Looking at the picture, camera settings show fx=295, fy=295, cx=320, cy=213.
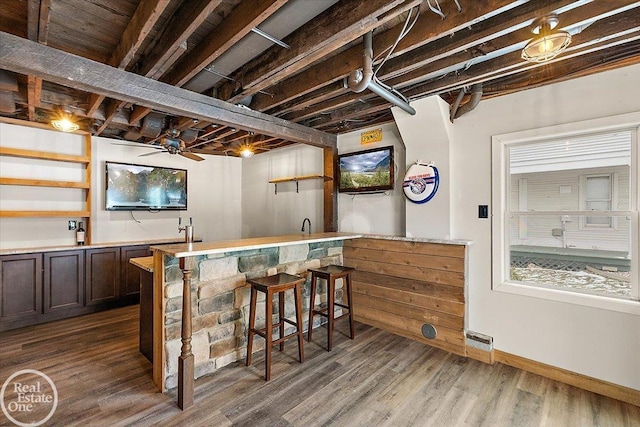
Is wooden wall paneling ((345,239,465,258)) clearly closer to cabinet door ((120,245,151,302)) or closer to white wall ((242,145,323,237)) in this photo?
white wall ((242,145,323,237))

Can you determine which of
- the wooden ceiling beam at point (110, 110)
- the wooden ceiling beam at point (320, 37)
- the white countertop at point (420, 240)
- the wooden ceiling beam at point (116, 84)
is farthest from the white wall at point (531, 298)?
the wooden ceiling beam at point (110, 110)

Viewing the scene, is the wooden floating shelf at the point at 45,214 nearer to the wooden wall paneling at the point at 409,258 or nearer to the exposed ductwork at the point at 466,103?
the wooden wall paneling at the point at 409,258

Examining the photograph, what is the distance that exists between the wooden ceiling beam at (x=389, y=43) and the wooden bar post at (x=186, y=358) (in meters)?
1.81

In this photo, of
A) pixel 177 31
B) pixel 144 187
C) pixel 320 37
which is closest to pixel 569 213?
pixel 320 37

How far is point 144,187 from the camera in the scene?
4832 millimetres

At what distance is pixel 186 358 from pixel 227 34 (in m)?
2.28

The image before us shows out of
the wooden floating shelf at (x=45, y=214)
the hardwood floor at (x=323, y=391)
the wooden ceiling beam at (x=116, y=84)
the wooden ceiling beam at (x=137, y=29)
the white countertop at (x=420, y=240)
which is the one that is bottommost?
the hardwood floor at (x=323, y=391)

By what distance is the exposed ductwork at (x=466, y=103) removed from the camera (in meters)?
2.80

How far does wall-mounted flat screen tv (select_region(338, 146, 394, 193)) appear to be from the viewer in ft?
12.0

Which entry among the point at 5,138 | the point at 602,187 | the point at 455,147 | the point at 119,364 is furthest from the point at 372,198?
the point at 5,138

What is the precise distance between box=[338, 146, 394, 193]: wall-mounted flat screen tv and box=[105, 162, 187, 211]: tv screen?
9.81 feet

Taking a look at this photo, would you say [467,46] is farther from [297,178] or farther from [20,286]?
[20,286]

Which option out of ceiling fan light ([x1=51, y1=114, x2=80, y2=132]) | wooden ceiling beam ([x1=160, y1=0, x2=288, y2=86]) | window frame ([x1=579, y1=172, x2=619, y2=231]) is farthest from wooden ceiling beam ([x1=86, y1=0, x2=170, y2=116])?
window frame ([x1=579, y1=172, x2=619, y2=231])

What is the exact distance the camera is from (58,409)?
210 cm
